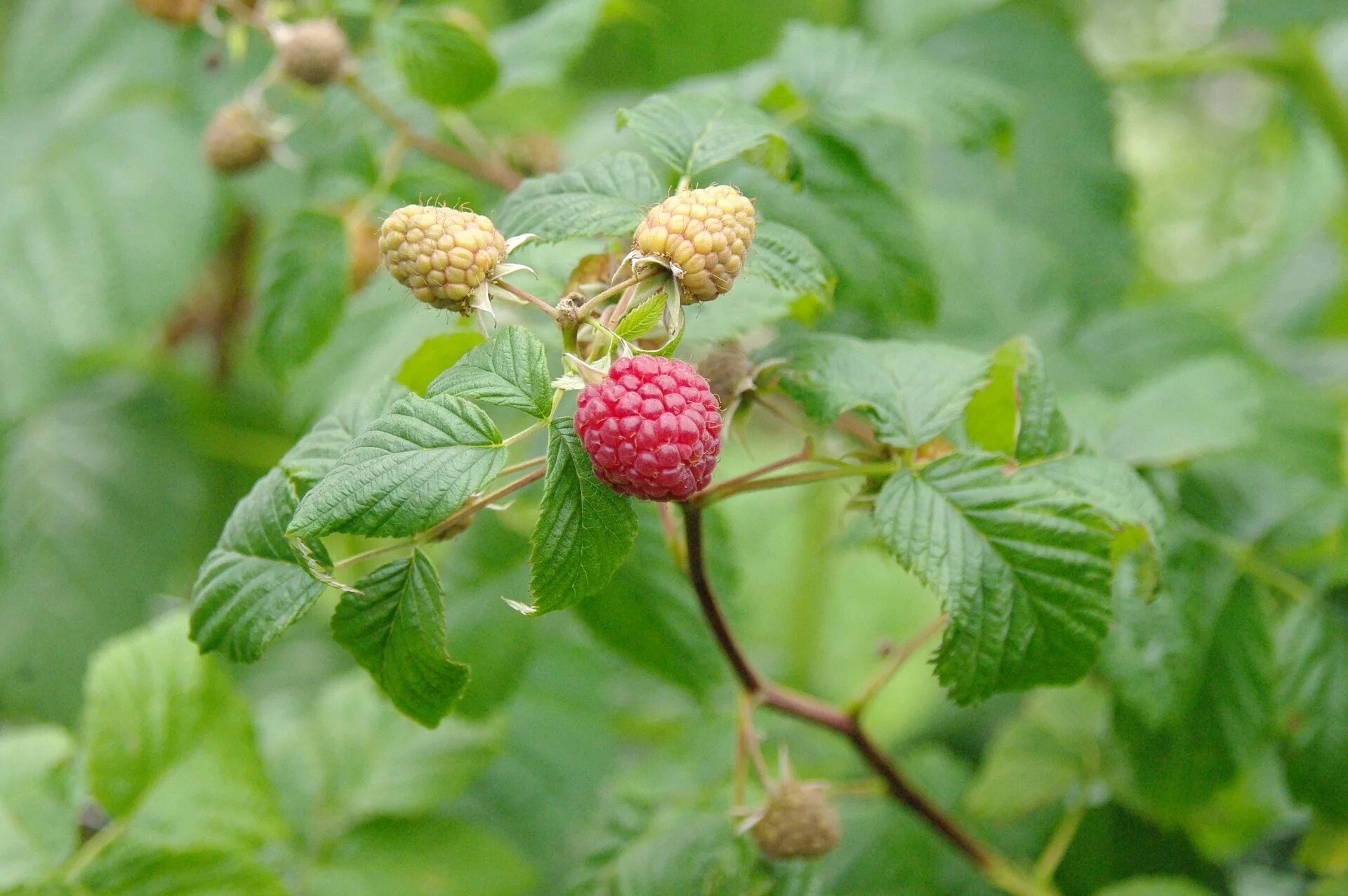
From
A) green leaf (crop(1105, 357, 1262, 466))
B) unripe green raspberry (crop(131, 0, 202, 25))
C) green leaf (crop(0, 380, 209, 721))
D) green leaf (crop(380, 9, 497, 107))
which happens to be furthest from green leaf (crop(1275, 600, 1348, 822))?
green leaf (crop(0, 380, 209, 721))

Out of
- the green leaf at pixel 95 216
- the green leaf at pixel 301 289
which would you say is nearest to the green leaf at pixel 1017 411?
the green leaf at pixel 301 289

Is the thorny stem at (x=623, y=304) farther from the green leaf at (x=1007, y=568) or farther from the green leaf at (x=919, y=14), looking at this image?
the green leaf at (x=919, y=14)

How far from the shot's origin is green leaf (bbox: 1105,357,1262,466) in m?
0.72

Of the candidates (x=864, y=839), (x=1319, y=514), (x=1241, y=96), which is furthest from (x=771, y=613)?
(x=1241, y=96)

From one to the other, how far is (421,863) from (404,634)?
46 cm

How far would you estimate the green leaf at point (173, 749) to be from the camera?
78 centimetres

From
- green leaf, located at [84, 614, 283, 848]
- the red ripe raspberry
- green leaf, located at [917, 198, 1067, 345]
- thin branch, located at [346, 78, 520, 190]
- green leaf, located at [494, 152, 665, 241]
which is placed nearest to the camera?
the red ripe raspberry

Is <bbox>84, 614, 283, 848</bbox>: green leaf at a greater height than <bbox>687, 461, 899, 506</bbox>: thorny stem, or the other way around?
<bbox>687, 461, 899, 506</bbox>: thorny stem

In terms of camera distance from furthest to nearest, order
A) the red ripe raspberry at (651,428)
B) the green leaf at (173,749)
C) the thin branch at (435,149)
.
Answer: the thin branch at (435,149) → the green leaf at (173,749) → the red ripe raspberry at (651,428)

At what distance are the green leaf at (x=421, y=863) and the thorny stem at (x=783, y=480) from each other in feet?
1.53

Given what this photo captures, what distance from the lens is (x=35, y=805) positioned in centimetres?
77

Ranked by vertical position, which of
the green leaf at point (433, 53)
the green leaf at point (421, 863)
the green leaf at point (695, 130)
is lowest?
the green leaf at point (421, 863)

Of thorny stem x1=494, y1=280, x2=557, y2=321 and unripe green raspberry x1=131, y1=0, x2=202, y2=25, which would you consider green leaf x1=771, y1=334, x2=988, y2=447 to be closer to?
thorny stem x1=494, y1=280, x2=557, y2=321

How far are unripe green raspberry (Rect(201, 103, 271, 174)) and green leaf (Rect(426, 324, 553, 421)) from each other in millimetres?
460
